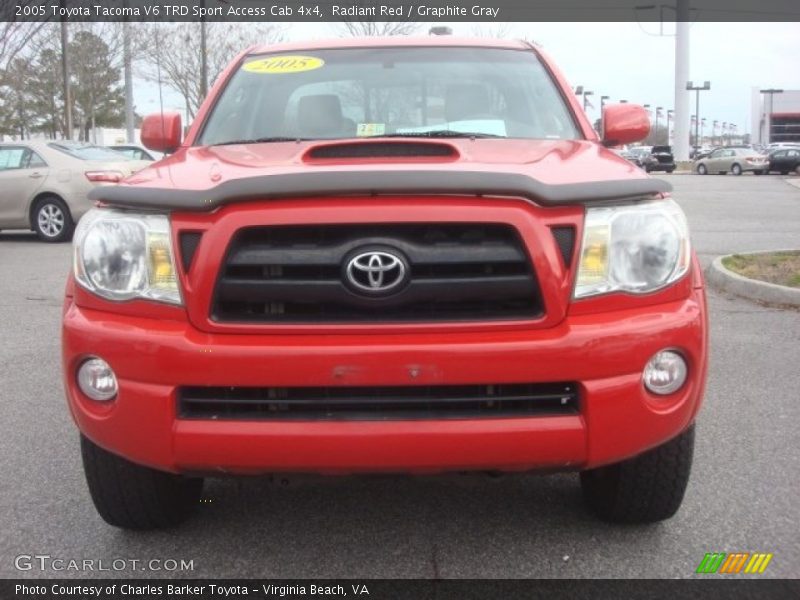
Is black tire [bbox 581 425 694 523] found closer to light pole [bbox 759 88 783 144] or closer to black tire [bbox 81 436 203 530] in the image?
black tire [bbox 81 436 203 530]

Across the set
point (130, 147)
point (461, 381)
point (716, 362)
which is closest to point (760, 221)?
point (716, 362)

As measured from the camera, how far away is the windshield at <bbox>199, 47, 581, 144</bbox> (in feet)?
11.6

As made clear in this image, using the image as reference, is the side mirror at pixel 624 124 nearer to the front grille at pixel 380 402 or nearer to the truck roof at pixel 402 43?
the truck roof at pixel 402 43

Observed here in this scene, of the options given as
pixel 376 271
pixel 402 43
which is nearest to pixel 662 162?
pixel 402 43

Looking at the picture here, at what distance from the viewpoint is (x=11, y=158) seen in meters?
12.3

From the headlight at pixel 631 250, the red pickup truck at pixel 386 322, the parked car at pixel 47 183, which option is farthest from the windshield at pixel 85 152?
the headlight at pixel 631 250

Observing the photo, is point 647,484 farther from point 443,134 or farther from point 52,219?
point 52,219

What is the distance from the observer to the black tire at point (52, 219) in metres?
12.2

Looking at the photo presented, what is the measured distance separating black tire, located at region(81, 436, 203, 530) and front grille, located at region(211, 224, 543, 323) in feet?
2.31

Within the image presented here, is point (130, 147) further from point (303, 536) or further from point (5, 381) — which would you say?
point (303, 536)

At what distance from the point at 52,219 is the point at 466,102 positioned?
10271mm

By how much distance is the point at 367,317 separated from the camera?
2.32 m

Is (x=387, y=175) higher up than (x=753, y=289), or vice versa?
(x=387, y=175)

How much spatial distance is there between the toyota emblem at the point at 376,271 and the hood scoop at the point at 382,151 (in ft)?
1.56
